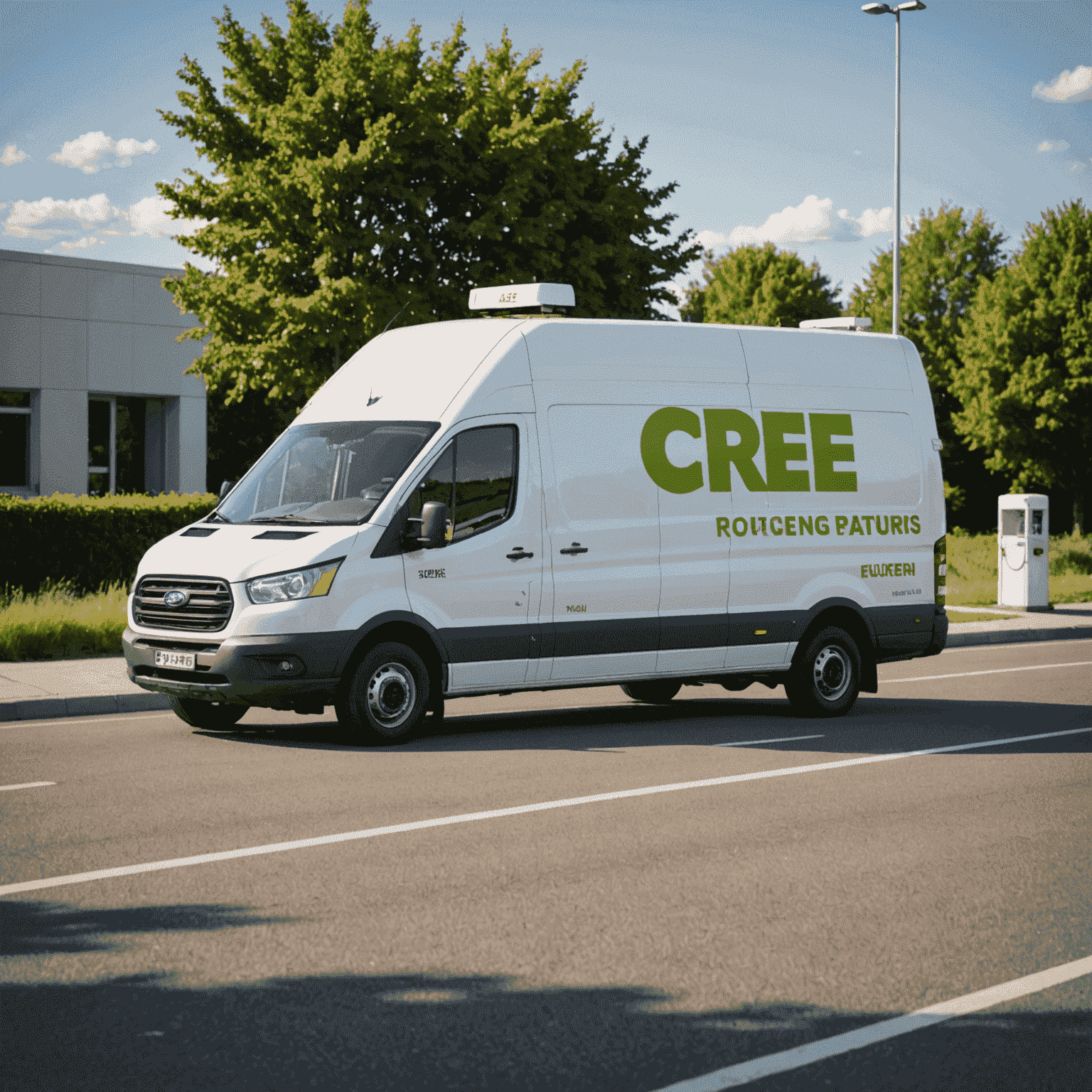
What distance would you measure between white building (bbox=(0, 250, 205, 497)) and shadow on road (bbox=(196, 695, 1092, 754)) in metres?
20.6

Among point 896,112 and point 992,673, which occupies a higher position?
point 896,112

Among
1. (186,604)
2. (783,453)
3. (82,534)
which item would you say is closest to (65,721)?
(186,604)

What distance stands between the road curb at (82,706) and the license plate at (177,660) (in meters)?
2.05

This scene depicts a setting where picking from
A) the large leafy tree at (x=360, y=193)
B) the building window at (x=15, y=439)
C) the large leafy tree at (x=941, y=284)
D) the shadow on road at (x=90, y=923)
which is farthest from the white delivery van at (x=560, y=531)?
the large leafy tree at (x=941, y=284)

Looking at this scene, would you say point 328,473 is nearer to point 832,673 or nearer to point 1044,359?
point 832,673

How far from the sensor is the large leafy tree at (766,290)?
5883cm

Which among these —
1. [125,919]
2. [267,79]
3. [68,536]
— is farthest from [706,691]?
[267,79]

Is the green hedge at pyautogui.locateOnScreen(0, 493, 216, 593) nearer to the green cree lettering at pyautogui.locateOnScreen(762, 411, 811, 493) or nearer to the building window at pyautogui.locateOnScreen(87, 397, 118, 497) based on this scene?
the green cree lettering at pyautogui.locateOnScreen(762, 411, 811, 493)

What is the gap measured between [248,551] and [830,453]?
16.6 ft

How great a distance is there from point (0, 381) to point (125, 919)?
27398 millimetres

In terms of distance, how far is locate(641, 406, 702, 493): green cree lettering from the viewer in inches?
439

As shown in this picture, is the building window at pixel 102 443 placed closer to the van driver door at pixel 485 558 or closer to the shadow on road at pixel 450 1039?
the van driver door at pixel 485 558

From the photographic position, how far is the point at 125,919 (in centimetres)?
552

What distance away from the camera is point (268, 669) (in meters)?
9.53
